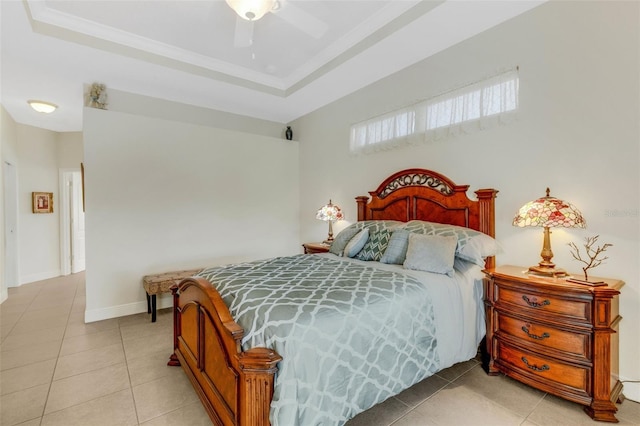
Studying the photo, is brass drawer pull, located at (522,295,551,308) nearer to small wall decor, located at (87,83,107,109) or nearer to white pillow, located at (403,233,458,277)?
white pillow, located at (403,233,458,277)

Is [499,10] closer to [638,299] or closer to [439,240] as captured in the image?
[439,240]

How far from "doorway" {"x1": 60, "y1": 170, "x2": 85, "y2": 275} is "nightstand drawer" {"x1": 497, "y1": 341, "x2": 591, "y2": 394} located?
24.2 ft

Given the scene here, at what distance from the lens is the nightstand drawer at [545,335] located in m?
1.89

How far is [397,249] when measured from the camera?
2.70 m

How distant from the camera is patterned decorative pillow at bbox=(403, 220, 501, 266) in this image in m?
2.44

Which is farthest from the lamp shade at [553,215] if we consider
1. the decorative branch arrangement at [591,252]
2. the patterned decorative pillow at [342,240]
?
the patterned decorative pillow at [342,240]

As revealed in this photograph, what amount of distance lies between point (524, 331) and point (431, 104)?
7.58 ft

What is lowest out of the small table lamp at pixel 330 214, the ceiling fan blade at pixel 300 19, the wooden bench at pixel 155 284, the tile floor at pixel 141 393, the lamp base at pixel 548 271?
the tile floor at pixel 141 393

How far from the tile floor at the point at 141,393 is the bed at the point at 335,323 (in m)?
0.22

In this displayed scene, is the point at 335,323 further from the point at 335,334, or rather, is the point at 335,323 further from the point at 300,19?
the point at 300,19

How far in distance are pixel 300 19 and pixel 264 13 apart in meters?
0.70

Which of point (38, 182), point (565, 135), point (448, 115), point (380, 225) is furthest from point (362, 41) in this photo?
point (38, 182)

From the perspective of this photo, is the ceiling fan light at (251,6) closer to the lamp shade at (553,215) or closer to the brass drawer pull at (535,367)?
the lamp shade at (553,215)

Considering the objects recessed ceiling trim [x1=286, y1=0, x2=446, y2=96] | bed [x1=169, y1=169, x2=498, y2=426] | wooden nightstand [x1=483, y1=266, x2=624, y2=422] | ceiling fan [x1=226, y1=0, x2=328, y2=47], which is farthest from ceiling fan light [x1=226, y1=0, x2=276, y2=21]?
wooden nightstand [x1=483, y1=266, x2=624, y2=422]
